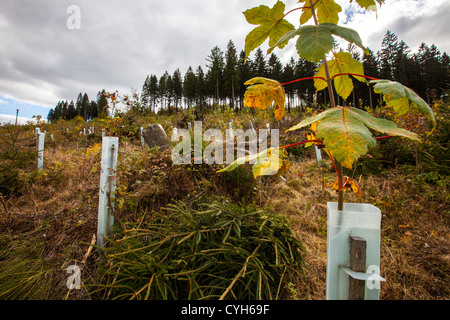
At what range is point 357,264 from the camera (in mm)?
593

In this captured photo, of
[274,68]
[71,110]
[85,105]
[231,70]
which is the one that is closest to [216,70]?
[231,70]

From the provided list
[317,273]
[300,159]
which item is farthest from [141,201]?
[300,159]

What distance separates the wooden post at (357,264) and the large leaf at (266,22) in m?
0.72

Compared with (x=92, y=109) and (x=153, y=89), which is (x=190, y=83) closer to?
(x=153, y=89)

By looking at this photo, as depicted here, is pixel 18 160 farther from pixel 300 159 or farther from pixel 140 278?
pixel 300 159

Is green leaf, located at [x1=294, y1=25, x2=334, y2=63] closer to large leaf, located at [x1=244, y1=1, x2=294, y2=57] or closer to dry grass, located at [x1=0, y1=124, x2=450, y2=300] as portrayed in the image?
large leaf, located at [x1=244, y1=1, x2=294, y2=57]

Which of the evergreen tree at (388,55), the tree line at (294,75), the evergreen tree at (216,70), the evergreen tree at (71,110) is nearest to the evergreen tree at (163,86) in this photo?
the tree line at (294,75)

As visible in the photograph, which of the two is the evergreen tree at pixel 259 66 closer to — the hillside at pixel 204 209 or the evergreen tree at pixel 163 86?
the evergreen tree at pixel 163 86

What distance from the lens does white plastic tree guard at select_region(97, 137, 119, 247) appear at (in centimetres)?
194

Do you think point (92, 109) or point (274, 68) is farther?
point (92, 109)

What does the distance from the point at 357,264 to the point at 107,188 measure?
7.23ft

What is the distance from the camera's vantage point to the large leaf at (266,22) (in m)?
0.66

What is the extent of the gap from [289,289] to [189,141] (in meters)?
2.36
